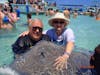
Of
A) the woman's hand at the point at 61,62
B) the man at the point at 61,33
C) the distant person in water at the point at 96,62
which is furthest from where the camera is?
the man at the point at 61,33

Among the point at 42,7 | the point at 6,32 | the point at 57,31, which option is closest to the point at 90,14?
the point at 42,7

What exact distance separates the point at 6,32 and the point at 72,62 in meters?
10.4

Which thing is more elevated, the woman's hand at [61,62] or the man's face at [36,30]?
the man's face at [36,30]

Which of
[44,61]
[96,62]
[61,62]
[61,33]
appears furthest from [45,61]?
[61,33]

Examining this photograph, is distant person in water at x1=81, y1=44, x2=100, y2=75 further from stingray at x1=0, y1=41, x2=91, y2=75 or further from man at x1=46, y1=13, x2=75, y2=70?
man at x1=46, y1=13, x2=75, y2=70

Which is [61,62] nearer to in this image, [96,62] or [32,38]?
[96,62]

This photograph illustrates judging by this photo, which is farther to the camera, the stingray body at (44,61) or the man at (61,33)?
the man at (61,33)

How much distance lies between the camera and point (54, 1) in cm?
3391

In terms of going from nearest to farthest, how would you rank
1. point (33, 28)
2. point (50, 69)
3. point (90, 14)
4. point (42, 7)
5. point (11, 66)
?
point (50, 69) < point (11, 66) < point (33, 28) < point (90, 14) < point (42, 7)

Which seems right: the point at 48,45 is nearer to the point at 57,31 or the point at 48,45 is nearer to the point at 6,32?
the point at 57,31

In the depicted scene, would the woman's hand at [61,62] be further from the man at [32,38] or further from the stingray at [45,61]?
the man at [32,38]

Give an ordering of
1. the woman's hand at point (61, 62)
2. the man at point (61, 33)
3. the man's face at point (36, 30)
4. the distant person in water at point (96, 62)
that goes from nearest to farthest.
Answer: the distant person in water at point (96, 62), the woman's hand at point (61, 62), the man at point (61, 33), the man's face at point (36, 30)

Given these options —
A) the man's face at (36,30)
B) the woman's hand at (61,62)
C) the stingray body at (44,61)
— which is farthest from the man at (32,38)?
the woman's hand at (61,62)

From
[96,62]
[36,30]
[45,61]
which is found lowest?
[45,61]
